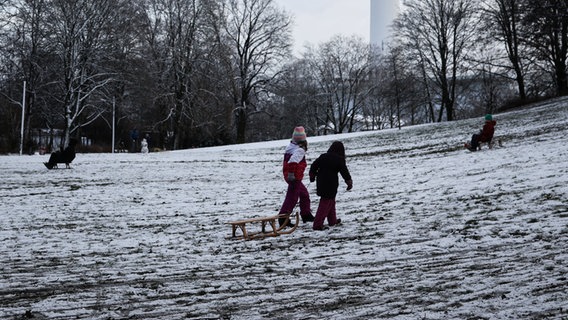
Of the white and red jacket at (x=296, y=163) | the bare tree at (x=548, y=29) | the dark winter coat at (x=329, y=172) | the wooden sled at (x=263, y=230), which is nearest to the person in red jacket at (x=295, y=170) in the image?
the white and red jacket at (x=296, y=163)

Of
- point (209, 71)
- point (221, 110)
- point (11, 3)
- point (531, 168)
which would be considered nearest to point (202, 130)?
point (221, 110)

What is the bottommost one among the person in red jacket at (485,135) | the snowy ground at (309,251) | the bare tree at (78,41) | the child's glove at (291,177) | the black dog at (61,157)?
the snowy ground at (309,251)

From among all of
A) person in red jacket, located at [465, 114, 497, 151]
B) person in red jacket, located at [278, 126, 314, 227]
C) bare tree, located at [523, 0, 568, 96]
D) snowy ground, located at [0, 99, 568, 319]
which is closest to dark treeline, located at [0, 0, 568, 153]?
bare tree, located at [523, 0, 568, 96]

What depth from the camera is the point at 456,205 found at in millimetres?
9953

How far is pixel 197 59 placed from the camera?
4231cm

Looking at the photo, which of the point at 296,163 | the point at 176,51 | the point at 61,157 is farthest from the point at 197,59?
the point at 296,163

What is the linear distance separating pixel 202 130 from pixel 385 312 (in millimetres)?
44112

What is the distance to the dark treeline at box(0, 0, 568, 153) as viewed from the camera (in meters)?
36.7

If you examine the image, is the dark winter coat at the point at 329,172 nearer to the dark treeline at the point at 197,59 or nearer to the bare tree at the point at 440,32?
the dark treeline at the point at 197,59

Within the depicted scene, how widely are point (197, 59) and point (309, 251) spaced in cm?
3684

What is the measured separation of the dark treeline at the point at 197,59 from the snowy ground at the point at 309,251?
2378cm

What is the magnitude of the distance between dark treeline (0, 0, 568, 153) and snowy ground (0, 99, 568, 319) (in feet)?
78.0

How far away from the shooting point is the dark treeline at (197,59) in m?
36.7

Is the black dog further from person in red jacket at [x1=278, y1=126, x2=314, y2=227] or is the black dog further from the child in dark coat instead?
the child in dark coat
